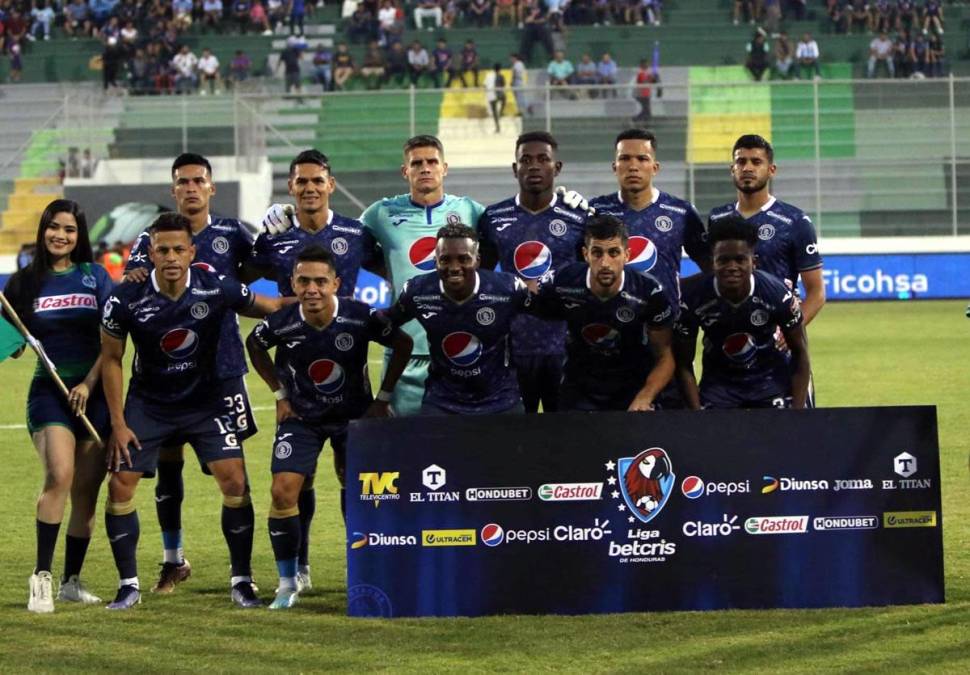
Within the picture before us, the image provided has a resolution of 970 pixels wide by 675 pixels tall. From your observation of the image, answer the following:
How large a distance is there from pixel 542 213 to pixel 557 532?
1.98 meters

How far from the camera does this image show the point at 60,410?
8.25 m

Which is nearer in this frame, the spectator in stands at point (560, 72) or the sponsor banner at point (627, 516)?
the sponsor banner at point (627, 516)

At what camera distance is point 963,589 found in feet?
26.4

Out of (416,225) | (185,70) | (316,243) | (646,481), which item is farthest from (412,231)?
(185,70)

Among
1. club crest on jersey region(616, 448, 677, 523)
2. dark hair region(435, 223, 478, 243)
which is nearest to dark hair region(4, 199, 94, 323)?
dark hair region(435, 223, 478, 243)

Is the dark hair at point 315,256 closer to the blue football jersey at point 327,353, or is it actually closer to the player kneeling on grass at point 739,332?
the blue football jersey at point 327,353

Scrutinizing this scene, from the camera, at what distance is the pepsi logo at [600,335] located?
8164 mm

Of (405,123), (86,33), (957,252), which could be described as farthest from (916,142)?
(86,33)

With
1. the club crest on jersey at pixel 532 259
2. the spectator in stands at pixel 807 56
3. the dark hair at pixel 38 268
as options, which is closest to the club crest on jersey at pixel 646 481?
the club crest on jersey at pixel 532 259

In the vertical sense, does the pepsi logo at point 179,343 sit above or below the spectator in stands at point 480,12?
below

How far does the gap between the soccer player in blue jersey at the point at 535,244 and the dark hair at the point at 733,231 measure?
2.90 ft

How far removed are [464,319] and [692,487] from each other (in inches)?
54.2

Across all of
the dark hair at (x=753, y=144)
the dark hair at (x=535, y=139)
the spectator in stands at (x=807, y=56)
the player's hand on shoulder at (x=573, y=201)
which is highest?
the spectator in stands at (x=807, y=56)

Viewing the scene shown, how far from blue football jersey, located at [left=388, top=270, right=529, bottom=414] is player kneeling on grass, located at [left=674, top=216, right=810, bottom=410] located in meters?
0.86
